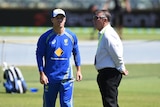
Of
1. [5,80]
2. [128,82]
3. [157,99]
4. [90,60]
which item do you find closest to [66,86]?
[157,99]

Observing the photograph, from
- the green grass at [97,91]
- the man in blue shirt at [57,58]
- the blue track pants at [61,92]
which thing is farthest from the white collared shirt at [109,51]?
the green grass at [97,91]

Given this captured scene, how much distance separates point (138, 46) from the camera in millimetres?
23359

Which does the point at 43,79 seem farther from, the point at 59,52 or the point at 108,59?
the point at 108,59

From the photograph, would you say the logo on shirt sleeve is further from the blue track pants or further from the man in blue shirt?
the blue track pants

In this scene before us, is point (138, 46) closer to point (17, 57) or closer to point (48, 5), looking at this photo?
point (17, 57)

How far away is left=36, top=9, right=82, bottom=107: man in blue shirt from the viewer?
9180 mm

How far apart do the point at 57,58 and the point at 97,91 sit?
18.2 ft

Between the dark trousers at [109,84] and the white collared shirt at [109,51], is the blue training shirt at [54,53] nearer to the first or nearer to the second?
the white collared shirt at [109,51]

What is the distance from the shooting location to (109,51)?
9383 millimetres

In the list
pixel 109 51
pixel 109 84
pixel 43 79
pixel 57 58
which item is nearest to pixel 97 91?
pixel 109 84

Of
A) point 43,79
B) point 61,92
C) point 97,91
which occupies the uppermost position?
point 43,79

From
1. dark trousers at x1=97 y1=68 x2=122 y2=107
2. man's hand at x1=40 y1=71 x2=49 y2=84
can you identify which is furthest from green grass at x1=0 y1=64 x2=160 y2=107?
man's hand at x1=40 y1=71 x2=49 y2=84

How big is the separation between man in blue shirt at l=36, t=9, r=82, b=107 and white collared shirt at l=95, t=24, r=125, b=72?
45 centimetres

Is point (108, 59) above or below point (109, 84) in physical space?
above
